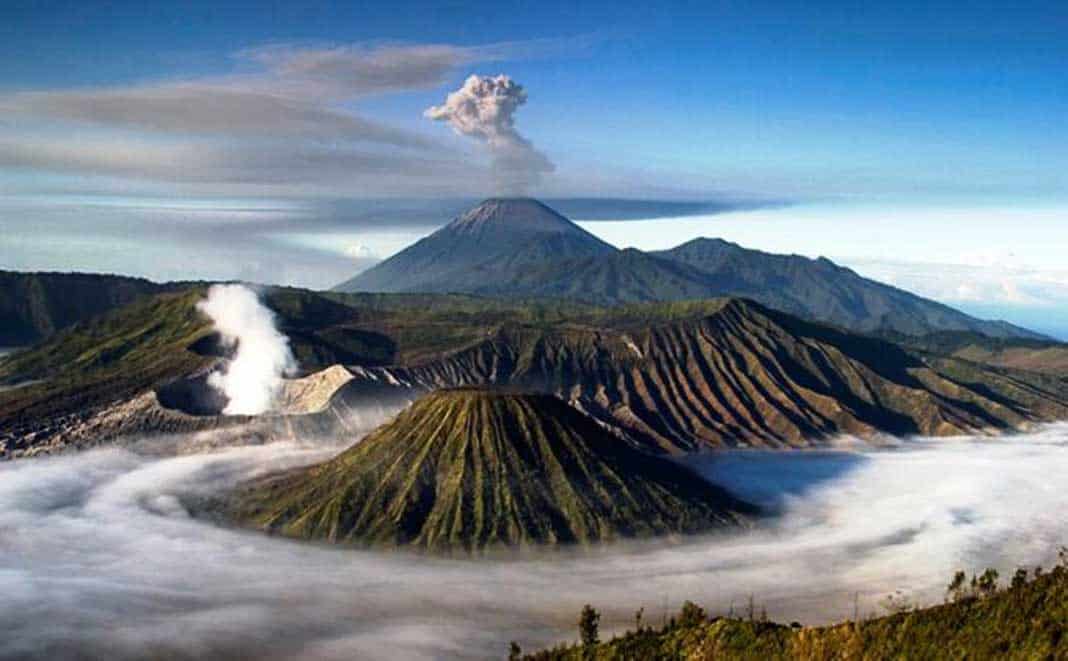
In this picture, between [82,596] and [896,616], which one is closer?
[896,616]

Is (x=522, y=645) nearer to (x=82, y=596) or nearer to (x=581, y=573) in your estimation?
(x=581, y=573)

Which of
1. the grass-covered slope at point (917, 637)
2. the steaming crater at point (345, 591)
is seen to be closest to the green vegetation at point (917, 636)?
the grass-covered slope at point (917, 637)

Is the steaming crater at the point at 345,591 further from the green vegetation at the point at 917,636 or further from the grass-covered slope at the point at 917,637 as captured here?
the grass-covered slope at the point at 917,637

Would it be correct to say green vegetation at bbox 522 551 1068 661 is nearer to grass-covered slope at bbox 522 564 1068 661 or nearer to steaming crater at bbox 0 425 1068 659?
grass-covered slope at bbox 522 564 1068 661

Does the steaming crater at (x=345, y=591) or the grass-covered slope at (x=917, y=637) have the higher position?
the grass-covered slope at (x=917, y=637)

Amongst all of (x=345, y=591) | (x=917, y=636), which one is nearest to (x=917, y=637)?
(x=917, y=636)

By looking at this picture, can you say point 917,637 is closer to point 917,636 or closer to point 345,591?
point 917,636

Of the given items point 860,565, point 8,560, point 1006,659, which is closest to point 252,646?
point 8,560
